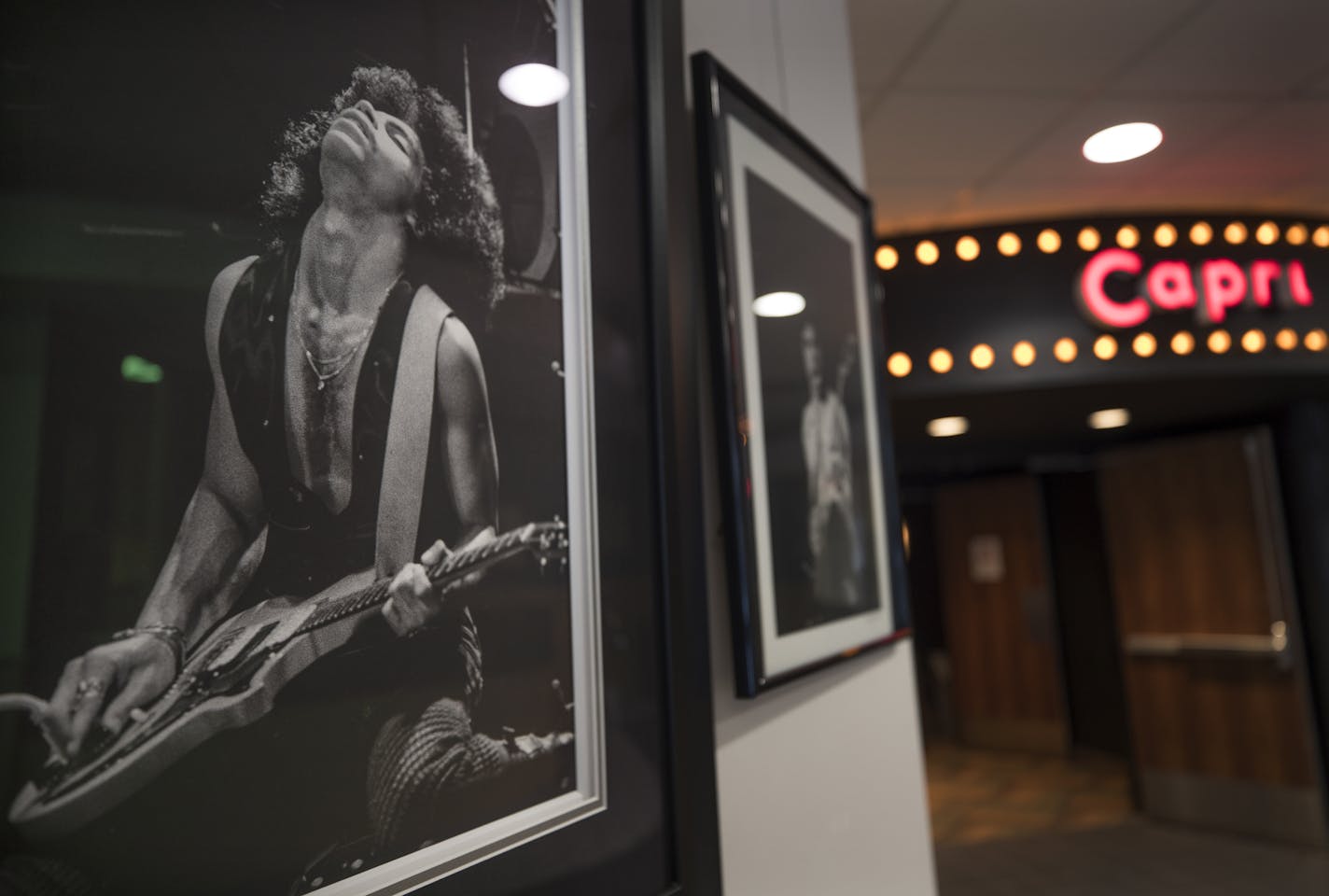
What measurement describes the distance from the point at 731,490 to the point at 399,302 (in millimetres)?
505

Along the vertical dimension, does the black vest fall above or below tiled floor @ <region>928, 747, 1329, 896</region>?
above

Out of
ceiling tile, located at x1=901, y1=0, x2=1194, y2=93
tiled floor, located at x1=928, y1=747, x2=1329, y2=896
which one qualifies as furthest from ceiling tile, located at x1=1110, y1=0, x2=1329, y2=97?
tiled floor, located at x1=928, y1=747, x2=1329, y2=896

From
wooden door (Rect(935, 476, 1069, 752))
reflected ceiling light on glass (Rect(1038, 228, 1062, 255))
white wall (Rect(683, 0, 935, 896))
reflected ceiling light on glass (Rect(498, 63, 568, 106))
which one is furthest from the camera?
wooden door (Rect(935, 476, 1069, 752))

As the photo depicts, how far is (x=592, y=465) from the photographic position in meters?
0.80

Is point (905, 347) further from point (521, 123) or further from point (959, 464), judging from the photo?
point (959, 464)

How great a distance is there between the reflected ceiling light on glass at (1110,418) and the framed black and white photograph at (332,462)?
4.27 metres

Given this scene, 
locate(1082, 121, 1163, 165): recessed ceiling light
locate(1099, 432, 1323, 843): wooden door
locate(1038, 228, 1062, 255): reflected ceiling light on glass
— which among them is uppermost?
locate(1038, 228, 1062, 255): reflected ceiling light on glass

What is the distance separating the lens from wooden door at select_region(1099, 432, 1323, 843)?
180 inches

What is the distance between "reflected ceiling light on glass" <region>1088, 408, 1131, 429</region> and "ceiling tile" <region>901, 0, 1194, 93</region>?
2239mm

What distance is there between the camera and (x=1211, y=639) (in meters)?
4.86

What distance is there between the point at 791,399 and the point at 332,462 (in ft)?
2.50

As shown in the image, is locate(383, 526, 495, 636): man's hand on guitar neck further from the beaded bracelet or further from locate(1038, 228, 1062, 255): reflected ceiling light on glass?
locate(1038, 228, 1062, 255): reflected ceiling light on glass

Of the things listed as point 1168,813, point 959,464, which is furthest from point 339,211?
point 959,464

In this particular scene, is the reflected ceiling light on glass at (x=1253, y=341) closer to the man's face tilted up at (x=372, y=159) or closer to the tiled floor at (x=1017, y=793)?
the tiled floor at (x=1017, y=793)
